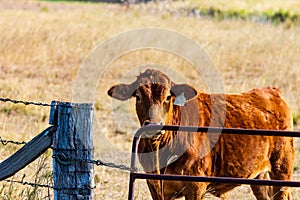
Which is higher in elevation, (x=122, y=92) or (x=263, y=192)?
(x=122, y=92)

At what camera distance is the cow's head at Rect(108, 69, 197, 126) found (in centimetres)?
743

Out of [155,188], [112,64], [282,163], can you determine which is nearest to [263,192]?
[282,163]

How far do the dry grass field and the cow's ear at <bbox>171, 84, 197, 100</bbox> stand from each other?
5.78ft

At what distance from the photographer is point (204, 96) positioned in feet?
27.0

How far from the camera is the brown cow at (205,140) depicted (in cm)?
755

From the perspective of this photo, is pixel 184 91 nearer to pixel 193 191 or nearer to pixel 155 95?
pixel 155 95

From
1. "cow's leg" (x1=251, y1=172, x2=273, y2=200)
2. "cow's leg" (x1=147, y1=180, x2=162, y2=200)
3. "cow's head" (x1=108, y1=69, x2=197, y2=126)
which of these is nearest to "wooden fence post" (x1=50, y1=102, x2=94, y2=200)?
"cow's head" (x1=108, y1=69, x2=197, y2=126)

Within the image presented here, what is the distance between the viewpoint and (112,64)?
20.3m

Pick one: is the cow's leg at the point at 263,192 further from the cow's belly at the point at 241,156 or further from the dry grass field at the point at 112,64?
the dry grass field at the point at 112,64

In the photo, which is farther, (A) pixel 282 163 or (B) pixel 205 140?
(A) pixel 282 163

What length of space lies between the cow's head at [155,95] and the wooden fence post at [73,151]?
5.47ft

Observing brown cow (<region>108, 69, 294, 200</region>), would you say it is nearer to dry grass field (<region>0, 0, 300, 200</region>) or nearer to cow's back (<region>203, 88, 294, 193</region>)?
cow's back (<region>203, 88, 294, 193</region>)

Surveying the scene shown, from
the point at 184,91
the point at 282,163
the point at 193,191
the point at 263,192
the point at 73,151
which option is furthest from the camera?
the point at 263,192

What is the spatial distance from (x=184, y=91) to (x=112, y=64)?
12625 mm
